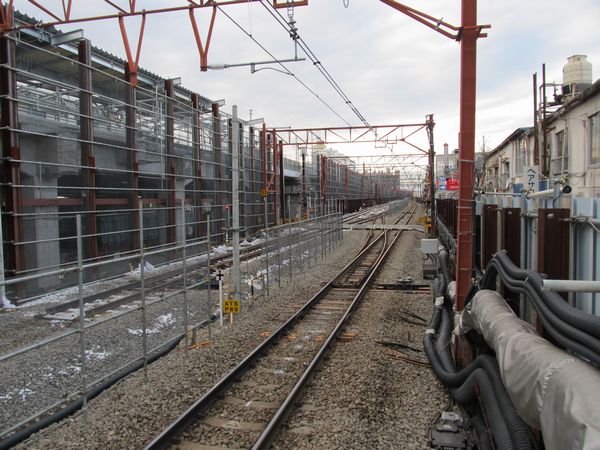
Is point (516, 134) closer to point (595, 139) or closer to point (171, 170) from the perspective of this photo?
point (595, 139)

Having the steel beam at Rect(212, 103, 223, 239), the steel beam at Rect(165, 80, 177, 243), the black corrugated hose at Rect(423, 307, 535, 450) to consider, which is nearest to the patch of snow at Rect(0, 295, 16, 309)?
the black corrugated hose at Rect(423, 307, 535, 450)

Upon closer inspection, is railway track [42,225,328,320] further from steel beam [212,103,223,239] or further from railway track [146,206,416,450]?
steel beam [212,103,223,239]

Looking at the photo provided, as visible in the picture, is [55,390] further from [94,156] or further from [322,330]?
[94,156]

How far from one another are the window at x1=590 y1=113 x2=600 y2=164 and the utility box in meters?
6.70

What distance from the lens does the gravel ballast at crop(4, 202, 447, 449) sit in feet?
15.0

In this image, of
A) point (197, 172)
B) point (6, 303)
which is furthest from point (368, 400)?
point (197, 172)

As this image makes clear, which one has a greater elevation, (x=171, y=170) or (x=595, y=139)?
(x=595, y=139)

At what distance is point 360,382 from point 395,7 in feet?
17.2

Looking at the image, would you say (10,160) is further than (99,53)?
No

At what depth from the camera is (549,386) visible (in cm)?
245

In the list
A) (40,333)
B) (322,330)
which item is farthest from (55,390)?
(322,330)

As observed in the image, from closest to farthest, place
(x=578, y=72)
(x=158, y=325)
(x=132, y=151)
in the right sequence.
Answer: (x=158, y=325)
(x=132, y=151)
(x=578, y=72)

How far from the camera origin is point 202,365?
6.59 m

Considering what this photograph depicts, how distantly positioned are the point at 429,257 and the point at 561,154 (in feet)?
33.1
